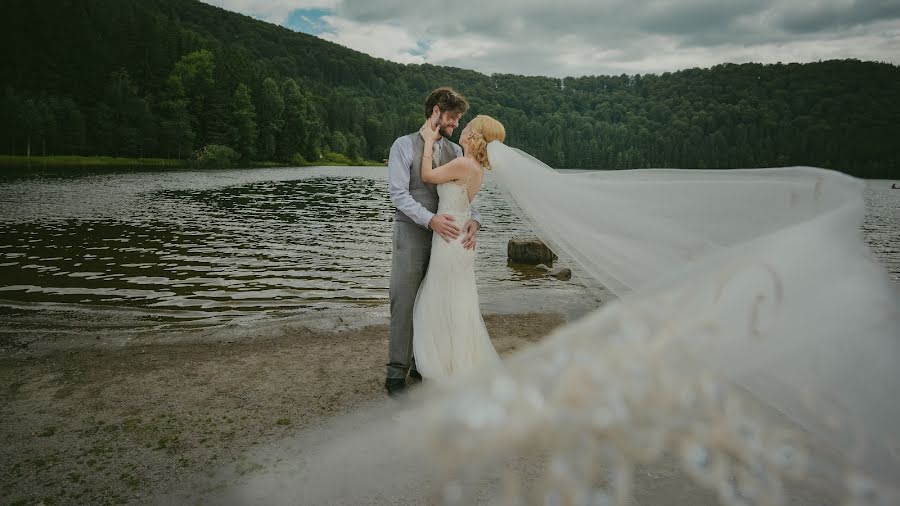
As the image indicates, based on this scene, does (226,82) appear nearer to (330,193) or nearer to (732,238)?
(330,193)

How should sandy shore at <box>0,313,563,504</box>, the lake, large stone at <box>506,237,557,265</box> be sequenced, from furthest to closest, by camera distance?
large stone at <box>506,237,557,265</box> → the lake → sandy shore at <box>0,313,563,504</box>

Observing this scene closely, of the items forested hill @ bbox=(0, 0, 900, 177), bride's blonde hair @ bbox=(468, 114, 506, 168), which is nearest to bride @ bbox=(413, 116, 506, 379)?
bride's blonde hair @ bbox=(468, 114, 506, 168)

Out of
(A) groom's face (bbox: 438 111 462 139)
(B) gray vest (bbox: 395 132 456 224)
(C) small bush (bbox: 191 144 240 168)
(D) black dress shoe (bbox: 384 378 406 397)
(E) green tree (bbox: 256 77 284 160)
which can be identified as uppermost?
(E) green tree (bbox: 256 77 284 160)

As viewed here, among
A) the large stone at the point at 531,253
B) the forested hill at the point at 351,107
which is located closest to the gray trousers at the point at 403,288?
the large stone at the point at 531,253

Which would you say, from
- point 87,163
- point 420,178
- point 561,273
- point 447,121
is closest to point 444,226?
point 420,178

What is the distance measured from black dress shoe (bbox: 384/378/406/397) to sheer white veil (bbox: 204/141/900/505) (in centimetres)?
330

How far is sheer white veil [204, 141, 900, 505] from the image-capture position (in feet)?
4.97

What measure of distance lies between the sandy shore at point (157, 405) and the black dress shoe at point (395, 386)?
156 millimetres

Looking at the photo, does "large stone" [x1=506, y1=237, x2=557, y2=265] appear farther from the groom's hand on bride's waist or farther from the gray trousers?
the groom's hand on bride's waist

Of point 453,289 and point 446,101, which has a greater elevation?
point 446,101

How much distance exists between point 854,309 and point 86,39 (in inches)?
3968

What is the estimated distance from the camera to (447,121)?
489 centimetres

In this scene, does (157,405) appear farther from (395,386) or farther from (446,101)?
(446,101)

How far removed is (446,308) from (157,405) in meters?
2.69
